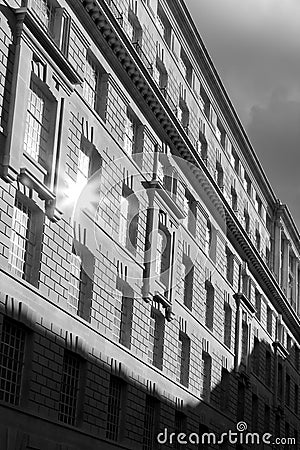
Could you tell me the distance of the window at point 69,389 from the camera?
113 ft

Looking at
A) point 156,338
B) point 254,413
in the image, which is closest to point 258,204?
point 254,413

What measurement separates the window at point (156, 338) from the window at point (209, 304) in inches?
378

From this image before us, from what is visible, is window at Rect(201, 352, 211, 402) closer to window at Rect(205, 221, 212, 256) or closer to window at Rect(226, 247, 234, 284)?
window at Rect(205, 221, 212, 256)

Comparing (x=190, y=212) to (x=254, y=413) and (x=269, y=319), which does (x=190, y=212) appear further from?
(x=269, y=319)

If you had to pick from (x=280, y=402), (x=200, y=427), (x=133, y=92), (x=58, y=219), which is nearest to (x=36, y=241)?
(x=58, y=219)

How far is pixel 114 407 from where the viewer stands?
128ft

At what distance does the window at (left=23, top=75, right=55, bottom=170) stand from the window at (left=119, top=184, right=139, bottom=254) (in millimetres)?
7751

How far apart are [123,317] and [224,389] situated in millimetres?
18001

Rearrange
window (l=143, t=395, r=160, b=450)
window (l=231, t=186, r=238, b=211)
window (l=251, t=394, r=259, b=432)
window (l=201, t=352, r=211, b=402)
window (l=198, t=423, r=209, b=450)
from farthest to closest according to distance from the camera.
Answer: window (l=251, t=394, r=259, b=432) < window (l=231, t=186, r=238, b=211) < window (l=201, t=352, r=211, b=402) < window (l=198, t=423, r=209, b=450) < window (l=143, t=395, r=160, b=450)

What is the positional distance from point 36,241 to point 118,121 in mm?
10246

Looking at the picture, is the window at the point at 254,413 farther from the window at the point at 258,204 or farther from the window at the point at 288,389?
the window at the point at 258,204

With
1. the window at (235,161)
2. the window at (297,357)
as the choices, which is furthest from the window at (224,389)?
the window at (297,357)

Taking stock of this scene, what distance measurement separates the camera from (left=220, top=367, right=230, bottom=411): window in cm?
5628

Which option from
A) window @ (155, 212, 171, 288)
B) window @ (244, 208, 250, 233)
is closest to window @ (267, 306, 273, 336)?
window @ (244, 208, 250, 233)
